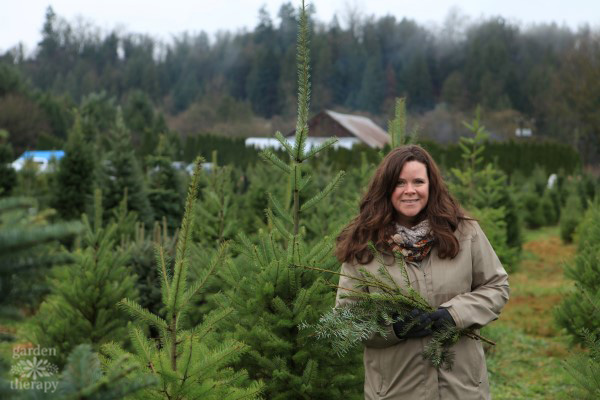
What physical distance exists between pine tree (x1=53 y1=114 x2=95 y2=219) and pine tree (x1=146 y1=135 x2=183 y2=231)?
1345mm

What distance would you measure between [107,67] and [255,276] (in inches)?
3753

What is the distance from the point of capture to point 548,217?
24797 mm

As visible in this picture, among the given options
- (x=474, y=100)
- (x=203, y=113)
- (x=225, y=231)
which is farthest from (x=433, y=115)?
(x=225, y=231)

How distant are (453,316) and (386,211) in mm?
564

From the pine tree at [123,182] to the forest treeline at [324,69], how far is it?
165 feet

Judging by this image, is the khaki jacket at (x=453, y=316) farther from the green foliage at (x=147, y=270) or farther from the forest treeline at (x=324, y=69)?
the forest treeline at (x=324, y=69)

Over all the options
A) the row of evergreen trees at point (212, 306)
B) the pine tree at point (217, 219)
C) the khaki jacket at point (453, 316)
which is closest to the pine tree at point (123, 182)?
the pine tree at point (217, 219)

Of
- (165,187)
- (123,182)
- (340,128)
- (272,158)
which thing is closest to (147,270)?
(272,158)

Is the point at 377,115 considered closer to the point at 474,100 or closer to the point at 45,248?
the point at 474,100

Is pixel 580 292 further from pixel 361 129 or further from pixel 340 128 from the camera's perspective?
pixel 361 129

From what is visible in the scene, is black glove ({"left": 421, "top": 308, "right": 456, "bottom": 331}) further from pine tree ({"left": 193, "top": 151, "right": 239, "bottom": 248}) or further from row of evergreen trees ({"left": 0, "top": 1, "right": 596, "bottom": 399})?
pine tree ({"left": 193, "top": 151, "right": 239, "bottom": 248})

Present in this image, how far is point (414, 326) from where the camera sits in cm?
288

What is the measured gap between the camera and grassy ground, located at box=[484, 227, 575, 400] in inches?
274

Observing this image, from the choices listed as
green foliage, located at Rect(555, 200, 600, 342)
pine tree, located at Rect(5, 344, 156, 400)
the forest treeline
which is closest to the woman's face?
pine tree, located at Rect(5, 344, 156, 400)
